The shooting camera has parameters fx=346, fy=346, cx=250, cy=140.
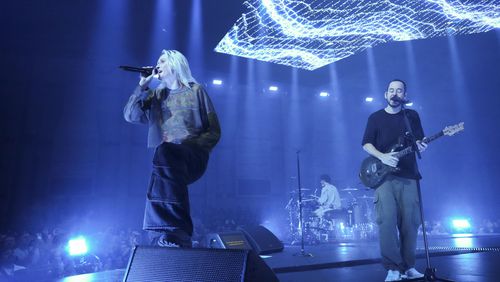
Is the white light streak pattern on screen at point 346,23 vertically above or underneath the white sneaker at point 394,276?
above

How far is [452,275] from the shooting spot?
323 centimetres

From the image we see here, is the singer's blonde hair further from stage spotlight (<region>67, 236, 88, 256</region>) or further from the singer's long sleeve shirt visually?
stage spotlight (<region>67, 236, 88, 256</region>)

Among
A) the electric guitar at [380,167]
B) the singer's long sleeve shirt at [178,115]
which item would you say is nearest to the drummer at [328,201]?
the electric guitar at [380,167]

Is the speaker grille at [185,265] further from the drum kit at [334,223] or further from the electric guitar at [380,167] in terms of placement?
the drum kit at [334,223]

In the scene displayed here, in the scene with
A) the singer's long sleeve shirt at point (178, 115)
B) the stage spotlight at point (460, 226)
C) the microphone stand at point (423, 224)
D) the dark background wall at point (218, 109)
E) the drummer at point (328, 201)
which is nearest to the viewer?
the singer's long sleeve shirt at point (178, 115)

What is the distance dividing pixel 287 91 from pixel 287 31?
28.5 feet

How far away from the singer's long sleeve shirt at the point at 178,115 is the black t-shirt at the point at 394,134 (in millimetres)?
1804

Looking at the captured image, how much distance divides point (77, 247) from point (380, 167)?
7.06 meters

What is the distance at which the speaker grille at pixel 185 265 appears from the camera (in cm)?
163

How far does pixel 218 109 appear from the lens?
1644 cm

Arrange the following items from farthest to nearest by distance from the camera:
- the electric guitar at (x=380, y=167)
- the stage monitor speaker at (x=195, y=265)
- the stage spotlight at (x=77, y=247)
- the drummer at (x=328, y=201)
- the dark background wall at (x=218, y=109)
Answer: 1. the dark background wall at (x=218, y=109)
2. the drummer at (x=328, y=201)
3. the stage spotlight at (x=77, y=247)
4. the electric guitar at (x=380, y=167)
5. the stage monitor speaker at (x=195, y=265)

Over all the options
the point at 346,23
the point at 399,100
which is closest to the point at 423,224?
the point at 399,100

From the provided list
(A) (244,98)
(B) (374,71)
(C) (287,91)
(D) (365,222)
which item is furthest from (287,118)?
(D) (365,222)

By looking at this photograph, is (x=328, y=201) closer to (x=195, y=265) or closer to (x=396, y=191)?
(x=396, y=191)
